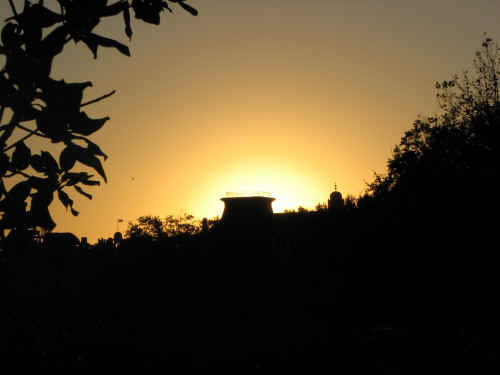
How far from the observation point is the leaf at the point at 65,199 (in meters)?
1.88

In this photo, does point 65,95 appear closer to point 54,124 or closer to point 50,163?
point 54,124

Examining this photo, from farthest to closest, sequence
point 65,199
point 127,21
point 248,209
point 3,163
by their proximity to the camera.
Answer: point 248,209 → point 65,199 → point 127,21 → point 3,163

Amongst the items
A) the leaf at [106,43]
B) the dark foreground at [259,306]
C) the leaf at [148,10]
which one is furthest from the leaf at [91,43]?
the dark foreground at [259,306]

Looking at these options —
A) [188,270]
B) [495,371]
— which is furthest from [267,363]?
[188,270]

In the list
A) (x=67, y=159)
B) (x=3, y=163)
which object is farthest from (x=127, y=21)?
(x=3, y=163)

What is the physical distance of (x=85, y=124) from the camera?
1.60 metres

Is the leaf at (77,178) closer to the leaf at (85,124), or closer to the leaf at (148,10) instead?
the leaf at (85,124)

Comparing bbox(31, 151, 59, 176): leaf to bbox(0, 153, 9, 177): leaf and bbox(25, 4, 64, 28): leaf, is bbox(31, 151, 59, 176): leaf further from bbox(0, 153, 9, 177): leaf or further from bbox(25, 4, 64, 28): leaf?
bbox(25, 4, 64, 28): leaf

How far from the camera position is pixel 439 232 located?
1512 cm

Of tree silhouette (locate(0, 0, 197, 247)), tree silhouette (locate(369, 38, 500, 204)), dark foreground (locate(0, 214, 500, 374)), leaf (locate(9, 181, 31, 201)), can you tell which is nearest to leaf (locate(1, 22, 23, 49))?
tree silhouette (locate(0, 0, 197, 247))

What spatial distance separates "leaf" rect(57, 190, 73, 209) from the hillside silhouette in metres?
0.12

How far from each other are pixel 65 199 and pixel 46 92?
0.50m

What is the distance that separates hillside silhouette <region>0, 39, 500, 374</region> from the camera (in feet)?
21.4

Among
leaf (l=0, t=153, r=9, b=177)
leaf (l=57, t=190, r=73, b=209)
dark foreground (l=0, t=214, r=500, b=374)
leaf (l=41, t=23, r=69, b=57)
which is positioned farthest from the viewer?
dark foreground (l=0, t=214, r=500, b=374)
